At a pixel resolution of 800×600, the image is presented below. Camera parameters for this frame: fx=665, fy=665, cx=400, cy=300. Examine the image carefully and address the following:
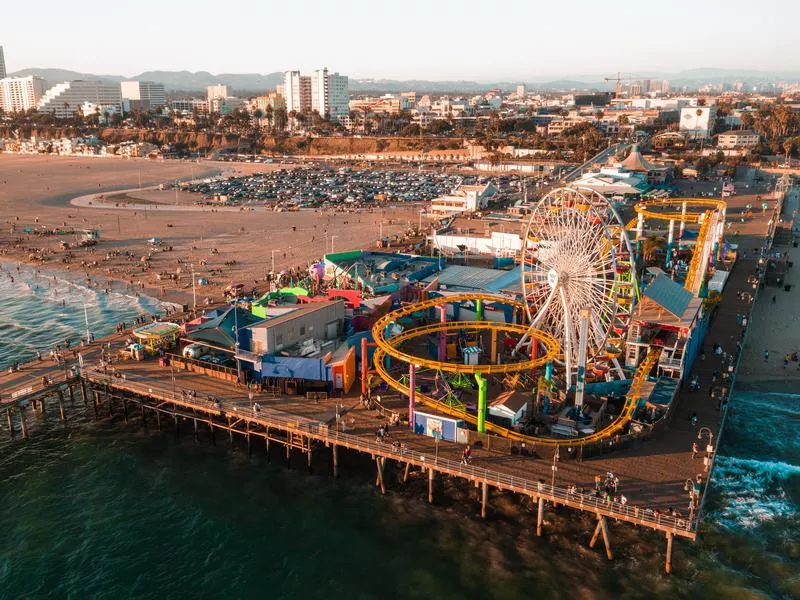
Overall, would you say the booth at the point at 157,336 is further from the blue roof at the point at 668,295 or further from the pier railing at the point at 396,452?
the blue roof at the point at 668,295

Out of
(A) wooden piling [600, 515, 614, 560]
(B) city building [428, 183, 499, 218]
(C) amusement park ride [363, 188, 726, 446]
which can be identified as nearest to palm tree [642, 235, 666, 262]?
(C) amusement park ride [363, 188, 726, 446]

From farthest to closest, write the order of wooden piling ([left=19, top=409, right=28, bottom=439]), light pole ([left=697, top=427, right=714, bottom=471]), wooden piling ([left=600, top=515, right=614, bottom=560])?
wooden piling ([left=19, top=409, right=28, bottom=439])
light pole ([left=697, top=427, right=714, bottom=471])
wooden piling ([left=600, top=515, right=614, bottom=560])

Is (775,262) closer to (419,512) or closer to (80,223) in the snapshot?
(419,512)

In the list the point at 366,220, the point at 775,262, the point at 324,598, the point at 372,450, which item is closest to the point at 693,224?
the point at 775,262

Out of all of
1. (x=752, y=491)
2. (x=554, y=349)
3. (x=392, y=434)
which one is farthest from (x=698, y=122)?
(x=392, y=434)

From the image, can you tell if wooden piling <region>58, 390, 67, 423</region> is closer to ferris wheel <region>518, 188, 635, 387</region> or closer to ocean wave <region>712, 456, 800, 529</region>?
ferris wheel <region>518, 188, 635, 387</region>

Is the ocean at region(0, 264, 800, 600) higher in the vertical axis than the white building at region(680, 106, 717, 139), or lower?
lower
